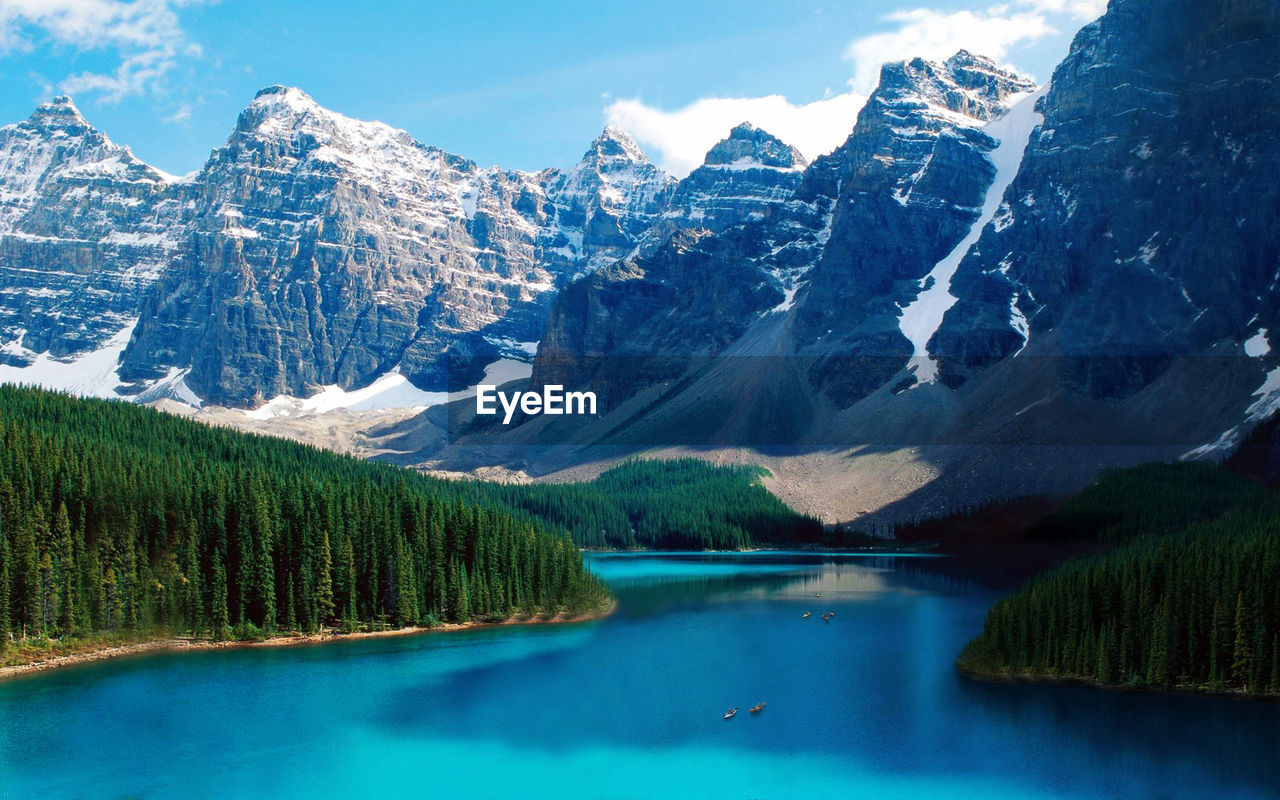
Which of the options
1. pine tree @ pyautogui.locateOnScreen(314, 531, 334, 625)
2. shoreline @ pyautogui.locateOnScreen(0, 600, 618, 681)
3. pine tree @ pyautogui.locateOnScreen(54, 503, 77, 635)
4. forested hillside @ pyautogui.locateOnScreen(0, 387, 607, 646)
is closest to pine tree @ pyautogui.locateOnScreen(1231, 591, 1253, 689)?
shoreline @ pyautogui.locateOnScreen(0, 600, 618, 681)

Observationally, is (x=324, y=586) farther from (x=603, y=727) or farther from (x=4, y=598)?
(x=603, y=727)

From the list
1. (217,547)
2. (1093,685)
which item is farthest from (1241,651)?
(217,547)

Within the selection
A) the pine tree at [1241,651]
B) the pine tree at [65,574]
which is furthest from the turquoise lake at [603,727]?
the pine tree at [65,574]

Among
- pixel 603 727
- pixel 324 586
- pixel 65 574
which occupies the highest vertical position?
pixel 65 574

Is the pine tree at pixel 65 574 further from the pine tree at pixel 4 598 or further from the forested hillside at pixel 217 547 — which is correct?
the pine tree at pixel 4 598

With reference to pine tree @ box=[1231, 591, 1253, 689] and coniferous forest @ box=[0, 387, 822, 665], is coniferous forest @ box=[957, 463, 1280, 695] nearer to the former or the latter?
pine tree @ box=[1231, 591, 1253, 689]

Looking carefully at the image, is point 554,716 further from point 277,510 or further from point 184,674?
point 277,510
